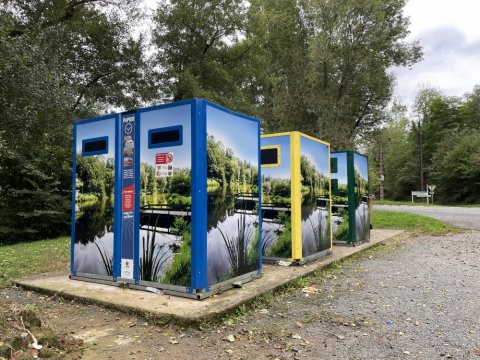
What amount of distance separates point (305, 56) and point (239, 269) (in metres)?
17.1

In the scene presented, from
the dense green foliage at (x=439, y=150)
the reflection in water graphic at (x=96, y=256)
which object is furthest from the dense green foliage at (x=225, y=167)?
the dense green foliage at (x=439, y=150)

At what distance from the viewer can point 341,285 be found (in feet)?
17.4

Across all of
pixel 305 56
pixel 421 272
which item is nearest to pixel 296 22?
pixel 305 56

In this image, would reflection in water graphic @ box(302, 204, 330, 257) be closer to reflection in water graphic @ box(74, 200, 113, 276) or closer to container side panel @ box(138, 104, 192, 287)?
container side panel @ box(138, 104, 192, 287)

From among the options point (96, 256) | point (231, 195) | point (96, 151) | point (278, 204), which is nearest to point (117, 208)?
point (96, 256)

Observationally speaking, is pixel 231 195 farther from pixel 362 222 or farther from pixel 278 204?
pixel 362 222

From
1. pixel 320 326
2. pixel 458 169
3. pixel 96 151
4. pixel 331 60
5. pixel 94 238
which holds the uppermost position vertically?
pixel 331 60

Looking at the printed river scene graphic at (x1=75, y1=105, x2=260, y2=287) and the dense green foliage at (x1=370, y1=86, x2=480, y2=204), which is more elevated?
the dense green foliage at (x1=370, y1=86, x2=480, y2=204)

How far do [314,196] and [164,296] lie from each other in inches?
129

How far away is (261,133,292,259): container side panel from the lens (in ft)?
20.4

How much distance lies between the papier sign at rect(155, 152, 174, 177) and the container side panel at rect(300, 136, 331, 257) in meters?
2.55

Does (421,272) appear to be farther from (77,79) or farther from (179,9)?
(179,9)

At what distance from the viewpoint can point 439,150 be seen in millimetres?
38250

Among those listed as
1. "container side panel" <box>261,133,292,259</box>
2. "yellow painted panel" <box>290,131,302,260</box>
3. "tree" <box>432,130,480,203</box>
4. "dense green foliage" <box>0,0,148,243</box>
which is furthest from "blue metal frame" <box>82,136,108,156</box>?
"tree" <box>432,130,480,203</box>
